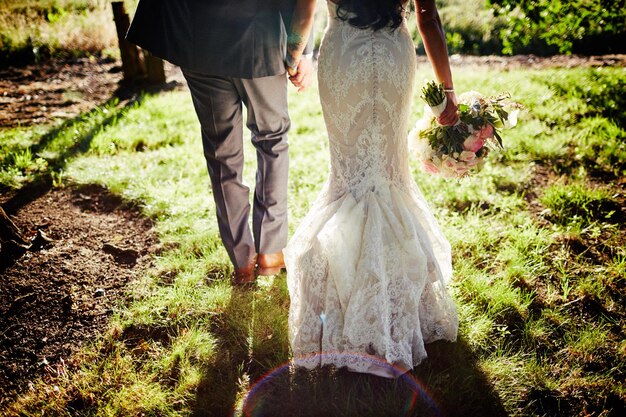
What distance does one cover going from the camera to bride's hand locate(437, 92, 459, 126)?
208cm

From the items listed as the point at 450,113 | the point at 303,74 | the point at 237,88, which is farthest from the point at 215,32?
the point at 450,113

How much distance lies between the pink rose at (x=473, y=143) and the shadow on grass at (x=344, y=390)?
1.10m

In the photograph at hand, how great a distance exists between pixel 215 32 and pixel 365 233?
4.37 feet

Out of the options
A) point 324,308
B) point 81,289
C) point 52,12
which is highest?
point 52,12

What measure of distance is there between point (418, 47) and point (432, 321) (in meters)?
8.93

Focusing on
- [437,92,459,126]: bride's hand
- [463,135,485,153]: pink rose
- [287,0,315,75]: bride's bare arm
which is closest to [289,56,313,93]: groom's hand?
[287,0,315,75]: bride's bare arm

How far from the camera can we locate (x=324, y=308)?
2.20m

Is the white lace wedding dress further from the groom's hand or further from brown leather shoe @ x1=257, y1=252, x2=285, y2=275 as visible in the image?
brown leather shoe @ x1=257, y1=252, x2=285, y2=275

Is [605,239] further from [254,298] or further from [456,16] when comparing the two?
[456,16]

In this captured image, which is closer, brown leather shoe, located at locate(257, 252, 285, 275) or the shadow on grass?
the shadow on grass

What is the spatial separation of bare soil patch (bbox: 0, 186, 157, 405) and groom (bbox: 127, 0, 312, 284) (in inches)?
36.4

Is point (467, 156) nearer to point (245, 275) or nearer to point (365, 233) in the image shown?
point (365, 233)

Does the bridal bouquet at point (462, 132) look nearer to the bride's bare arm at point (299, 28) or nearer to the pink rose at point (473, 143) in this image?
the pink rose at point (473, 143)

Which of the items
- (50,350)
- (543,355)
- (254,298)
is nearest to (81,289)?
(50,350)
